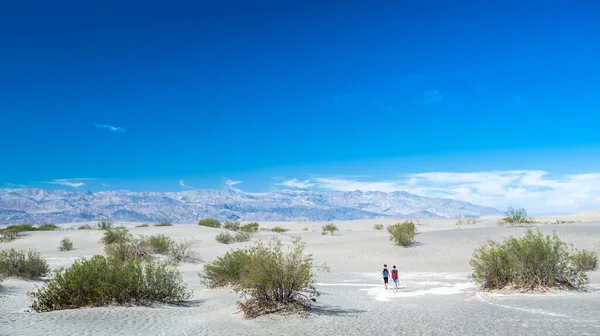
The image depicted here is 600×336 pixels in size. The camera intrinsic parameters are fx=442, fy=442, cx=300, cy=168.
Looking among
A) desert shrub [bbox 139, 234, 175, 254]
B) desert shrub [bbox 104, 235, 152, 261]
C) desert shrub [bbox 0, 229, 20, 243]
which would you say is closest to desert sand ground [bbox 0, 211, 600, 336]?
desert shrub [bbox 104, 235, 152, 261]

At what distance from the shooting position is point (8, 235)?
46.2 metres

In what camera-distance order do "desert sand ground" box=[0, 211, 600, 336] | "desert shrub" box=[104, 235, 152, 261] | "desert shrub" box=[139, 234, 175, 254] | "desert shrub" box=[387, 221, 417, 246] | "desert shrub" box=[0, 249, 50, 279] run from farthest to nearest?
"desert shrub" box=[387, 221, 417, 246] → "desert shrub" box=[139, 234, 175, 254] → "desert shrub" box=[104, 235, 152, 261] → "desert shrub" box=[0, 249, 50, 279] → "desert sand ground" box=[0, 211, 600, 336]

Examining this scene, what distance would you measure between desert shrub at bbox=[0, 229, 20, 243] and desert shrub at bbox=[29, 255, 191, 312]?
1534 inches

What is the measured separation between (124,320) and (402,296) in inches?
391

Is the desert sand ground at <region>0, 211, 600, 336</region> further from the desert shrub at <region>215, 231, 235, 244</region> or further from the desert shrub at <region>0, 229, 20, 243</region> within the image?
the desert shrub at <region>0, 229, 20, 243</region>

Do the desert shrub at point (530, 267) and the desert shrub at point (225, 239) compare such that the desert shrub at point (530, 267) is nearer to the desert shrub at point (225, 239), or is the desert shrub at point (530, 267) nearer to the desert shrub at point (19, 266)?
the desert shrub at point (19, 266)

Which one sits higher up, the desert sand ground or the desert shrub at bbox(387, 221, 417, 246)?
the desert shrub at bbox(387, 221, 417, 246)

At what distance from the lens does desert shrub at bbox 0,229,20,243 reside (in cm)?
4549

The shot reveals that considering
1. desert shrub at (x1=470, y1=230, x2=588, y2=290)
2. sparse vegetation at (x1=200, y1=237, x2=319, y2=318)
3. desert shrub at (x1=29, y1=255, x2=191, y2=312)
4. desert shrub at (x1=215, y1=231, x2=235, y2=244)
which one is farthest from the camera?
desert shrub at (x1=215, y1=231, x2=235, y2=244)

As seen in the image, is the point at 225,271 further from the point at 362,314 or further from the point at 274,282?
the point at 362,314

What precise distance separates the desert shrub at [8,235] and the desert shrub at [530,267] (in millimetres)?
47092

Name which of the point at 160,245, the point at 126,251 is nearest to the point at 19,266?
the point at 126,251

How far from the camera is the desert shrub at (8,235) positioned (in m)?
45.5

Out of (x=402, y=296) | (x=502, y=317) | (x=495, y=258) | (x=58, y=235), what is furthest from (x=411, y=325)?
(x=58, y=235)
